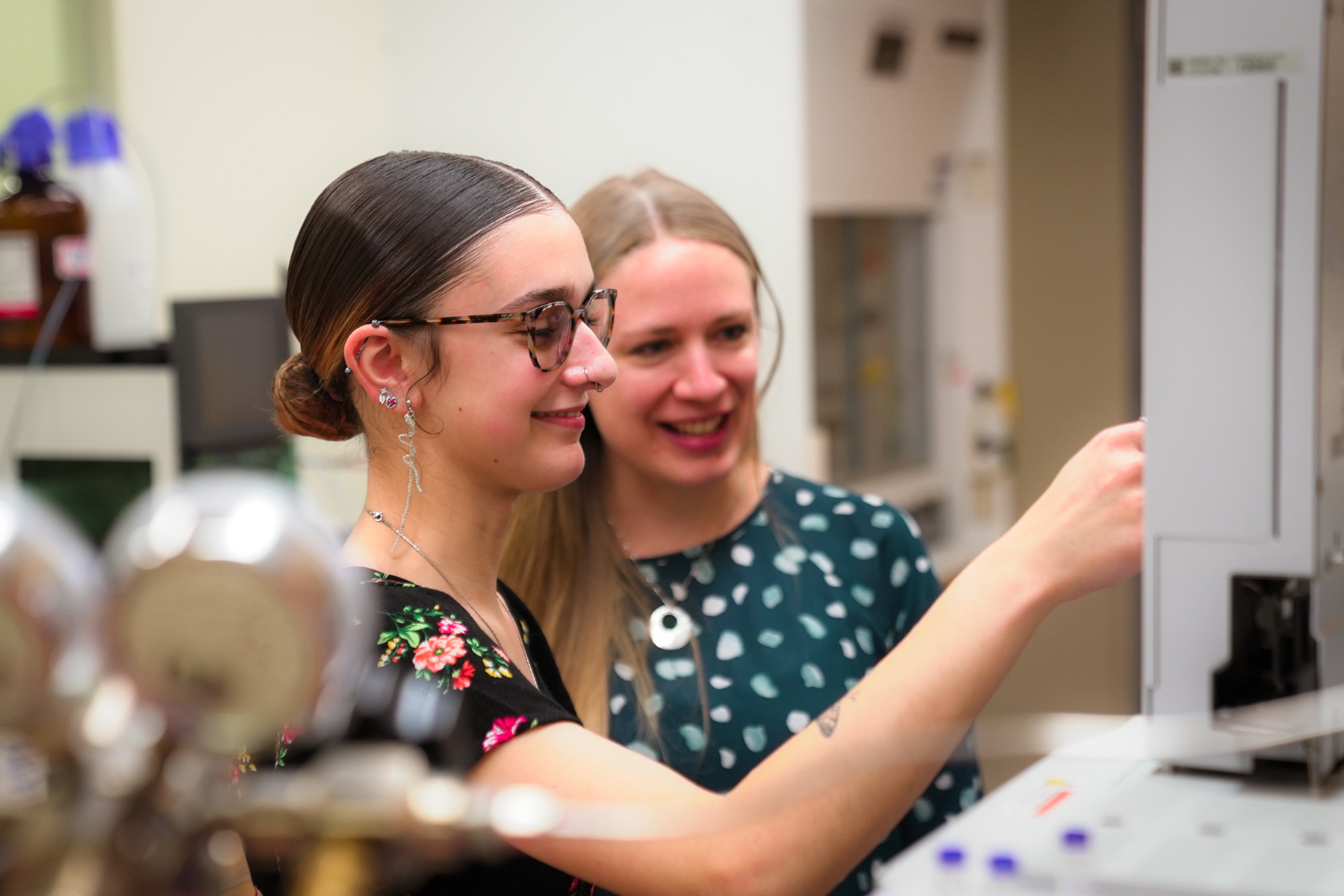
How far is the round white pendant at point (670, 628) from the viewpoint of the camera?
122cm

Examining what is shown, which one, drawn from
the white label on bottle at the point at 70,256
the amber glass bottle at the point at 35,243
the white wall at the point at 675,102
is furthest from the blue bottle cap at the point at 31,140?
the white wall at the point at 675,102

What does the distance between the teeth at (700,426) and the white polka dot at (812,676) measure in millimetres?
→ 238

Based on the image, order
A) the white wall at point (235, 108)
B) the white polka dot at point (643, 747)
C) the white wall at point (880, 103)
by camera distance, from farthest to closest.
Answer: the white wall at point (880, 103) → the white wall at point (235, 108) → the white polka dot at point (643, 747)

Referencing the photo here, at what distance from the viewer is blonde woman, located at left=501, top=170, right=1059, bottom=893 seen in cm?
117

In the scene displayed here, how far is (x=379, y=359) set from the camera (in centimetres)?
81

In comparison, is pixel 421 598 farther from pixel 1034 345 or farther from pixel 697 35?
pixel 1034 345

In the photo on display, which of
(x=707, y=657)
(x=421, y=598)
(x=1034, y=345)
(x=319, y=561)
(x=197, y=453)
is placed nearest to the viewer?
(x=319, y=561)

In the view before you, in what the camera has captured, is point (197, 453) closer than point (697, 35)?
Yes

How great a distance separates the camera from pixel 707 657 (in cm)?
121

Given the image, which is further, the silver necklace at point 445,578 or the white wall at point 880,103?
the white wall at point 880,103

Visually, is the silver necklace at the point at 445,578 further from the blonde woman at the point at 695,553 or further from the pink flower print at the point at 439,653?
the blonde woman at the point at 695,553

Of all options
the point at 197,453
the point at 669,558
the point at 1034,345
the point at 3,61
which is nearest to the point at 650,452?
the point at 669,558

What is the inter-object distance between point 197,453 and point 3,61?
0.96 m

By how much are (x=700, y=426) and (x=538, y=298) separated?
0.47 meters
